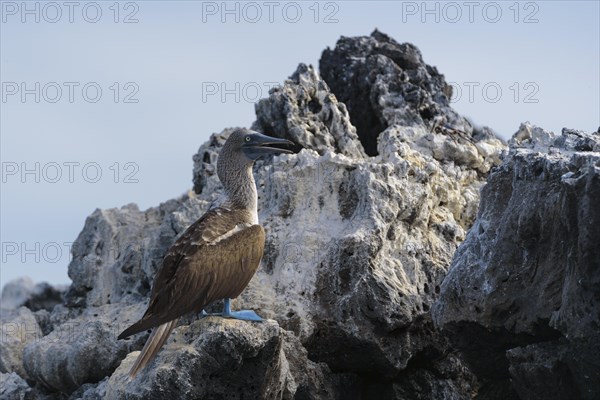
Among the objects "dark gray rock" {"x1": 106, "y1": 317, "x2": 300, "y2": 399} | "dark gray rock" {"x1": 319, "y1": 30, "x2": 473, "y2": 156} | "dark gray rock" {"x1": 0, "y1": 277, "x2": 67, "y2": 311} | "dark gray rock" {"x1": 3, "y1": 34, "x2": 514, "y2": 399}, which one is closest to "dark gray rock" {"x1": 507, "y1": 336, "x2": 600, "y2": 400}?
"dark gray rock" {"x1": 3, "y1": 34, "x2": 514, "y2": 399}

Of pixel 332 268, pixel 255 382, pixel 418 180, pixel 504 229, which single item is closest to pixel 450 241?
pixel 418 180

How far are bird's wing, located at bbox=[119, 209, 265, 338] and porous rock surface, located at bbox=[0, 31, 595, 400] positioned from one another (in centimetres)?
34

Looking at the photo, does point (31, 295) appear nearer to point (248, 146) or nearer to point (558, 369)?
point (248, 146)

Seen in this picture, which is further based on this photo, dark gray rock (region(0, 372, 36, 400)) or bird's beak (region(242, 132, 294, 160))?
dark gray rock (region(0, 372, 36, 400))

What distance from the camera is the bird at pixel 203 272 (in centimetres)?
1150

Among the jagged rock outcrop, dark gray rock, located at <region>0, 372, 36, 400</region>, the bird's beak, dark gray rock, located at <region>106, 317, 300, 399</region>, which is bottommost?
dark gray rock, located at <region>0, 372, 36, 400</region>

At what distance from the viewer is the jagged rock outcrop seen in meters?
10.0

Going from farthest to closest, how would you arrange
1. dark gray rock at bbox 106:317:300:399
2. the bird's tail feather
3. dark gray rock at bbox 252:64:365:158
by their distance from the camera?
dark gray rock at bbox 252:64:365:158
the bird's tail feather
dark gray rock at bbox 106:317:300:399

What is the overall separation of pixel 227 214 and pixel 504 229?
3.05 meters

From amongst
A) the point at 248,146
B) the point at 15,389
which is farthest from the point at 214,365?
the point at 15,389

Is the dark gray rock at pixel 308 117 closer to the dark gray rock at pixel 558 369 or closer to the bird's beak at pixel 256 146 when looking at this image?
the bird's beak at pixel 256 146

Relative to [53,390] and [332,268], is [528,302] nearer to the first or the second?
[332,268]

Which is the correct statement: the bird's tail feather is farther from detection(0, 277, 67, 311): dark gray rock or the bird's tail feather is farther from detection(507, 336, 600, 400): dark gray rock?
detection(0, 277, 67, 311): dark gray rock

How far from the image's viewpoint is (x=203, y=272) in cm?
1192
